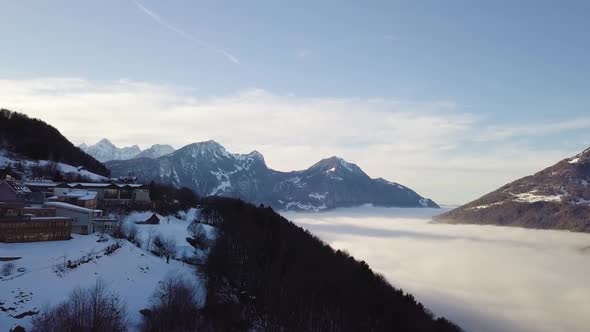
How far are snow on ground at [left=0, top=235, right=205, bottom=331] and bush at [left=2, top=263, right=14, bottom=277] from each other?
2.31 feet

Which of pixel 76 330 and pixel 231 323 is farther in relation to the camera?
pixel 231 323

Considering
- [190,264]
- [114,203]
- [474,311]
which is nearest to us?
[190,264]

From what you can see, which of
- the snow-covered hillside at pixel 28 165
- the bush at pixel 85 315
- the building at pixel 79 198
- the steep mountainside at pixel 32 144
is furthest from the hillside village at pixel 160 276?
the steep mountainside at pixel 32 144

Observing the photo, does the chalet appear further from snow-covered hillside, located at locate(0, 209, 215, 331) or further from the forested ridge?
snow-covered hillside, located at locate(0, 209, 215, 331)

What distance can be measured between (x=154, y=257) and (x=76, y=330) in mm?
33288

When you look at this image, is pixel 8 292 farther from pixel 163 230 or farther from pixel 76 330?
pixel 163 230

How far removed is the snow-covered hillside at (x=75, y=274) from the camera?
4900 cm

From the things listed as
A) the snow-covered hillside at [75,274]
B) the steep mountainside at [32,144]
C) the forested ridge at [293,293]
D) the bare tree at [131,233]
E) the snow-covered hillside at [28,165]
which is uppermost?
the steep mountainside at [32,144]

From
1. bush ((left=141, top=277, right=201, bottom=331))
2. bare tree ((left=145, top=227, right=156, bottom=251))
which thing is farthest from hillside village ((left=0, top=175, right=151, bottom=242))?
bush ((left=141, top=277, right=201, bottom=331))

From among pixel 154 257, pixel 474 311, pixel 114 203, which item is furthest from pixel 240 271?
pixel 474 311

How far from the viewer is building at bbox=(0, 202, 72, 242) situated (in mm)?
64206

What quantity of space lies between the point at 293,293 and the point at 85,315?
32.6 metres

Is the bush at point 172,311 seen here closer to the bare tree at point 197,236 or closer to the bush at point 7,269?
the bush at point 7,269

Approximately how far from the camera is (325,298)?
2931 inches
